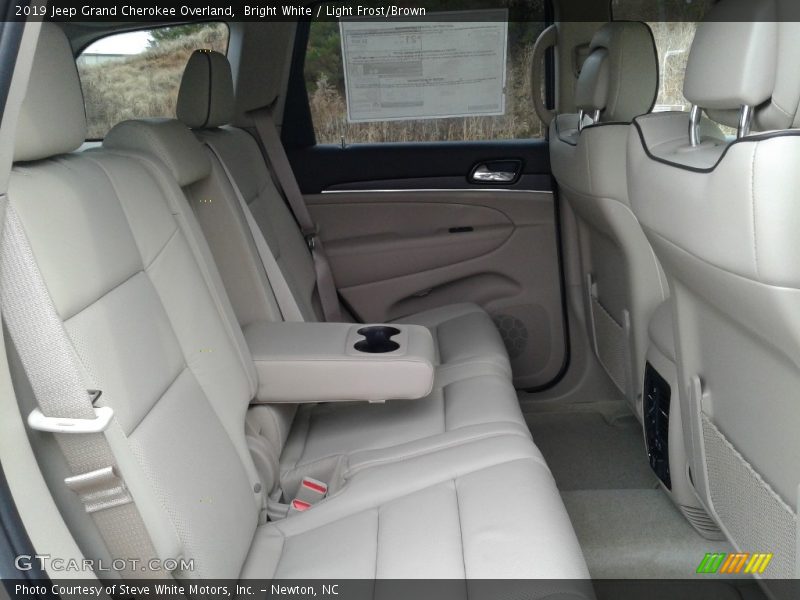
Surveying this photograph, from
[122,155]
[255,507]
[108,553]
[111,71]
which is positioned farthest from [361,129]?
[108,553]

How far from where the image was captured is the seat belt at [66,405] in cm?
101

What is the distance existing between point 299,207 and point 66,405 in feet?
5.82

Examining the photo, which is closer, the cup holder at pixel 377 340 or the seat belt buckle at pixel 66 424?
the seat belt buckle at pixel 66 424

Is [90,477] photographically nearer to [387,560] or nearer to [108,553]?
[108,553]

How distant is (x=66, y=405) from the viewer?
104cm

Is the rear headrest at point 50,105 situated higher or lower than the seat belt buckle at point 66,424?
higher

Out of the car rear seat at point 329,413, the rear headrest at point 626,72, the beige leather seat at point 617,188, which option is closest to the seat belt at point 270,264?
the car rear seat at point 329,413

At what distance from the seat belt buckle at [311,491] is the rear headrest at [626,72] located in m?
1.14

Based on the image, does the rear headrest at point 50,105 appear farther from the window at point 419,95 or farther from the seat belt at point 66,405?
the window at point 419,95

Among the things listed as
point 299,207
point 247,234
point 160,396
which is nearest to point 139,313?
point 160,396

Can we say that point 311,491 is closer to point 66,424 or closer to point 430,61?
point 66,424

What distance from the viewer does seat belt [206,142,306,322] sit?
7.06 ft

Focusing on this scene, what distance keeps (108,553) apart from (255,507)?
355 millimetres

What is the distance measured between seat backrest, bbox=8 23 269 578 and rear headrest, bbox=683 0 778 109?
0.92m
